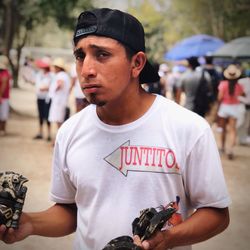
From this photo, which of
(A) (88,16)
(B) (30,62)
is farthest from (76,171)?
(B) (30,62)

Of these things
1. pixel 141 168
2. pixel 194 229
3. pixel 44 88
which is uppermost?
pixel 141 168

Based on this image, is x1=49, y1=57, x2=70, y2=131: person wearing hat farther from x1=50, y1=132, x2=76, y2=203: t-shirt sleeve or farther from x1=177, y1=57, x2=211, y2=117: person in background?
x1=50, y1=132, x2=76, y2=203: t-shirt sleeve

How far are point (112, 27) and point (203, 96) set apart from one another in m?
7.45

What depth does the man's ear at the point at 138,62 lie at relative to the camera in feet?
6.30

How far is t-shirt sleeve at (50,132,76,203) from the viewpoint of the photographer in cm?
205

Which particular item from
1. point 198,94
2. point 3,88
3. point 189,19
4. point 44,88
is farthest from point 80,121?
point 189,19

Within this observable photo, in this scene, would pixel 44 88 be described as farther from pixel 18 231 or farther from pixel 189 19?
pixel 189 19

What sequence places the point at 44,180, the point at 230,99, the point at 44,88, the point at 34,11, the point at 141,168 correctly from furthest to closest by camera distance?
the point at 34,11
the point at 44,88
the point at 230,99
the point at 44,180
the point at 141,168

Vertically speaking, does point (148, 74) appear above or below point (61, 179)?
above

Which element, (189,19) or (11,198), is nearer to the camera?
(11,198)

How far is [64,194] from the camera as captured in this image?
6.98ft

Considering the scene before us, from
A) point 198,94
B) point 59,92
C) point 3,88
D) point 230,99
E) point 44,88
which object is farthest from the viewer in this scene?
point 3,88

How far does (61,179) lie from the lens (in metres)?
2.11

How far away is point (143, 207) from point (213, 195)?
11.5 inches
